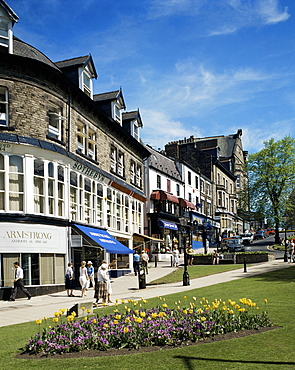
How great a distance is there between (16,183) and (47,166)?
2.01 meters

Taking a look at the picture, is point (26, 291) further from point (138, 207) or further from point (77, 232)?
point (138, 207)

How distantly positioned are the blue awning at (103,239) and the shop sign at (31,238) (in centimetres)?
194

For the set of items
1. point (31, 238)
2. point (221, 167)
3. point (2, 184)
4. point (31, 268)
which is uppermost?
point (221, 167)

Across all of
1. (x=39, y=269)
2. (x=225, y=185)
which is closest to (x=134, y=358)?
(x=39, y=269)

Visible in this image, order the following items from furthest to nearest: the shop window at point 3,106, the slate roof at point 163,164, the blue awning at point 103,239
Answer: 1. the slate roof at point 163,164
2. the blue awning at point 103,239
3. the shop window at point 3,106

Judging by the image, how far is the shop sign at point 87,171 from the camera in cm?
2714

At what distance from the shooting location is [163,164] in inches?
2159

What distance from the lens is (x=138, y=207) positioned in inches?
1619

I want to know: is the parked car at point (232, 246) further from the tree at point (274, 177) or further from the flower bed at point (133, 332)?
the flower bed at point (133, 332)

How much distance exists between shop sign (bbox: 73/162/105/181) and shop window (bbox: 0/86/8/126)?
5.30 meters

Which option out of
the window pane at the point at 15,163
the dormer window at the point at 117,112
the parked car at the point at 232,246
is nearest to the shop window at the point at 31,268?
the window pane at the point at 15,163

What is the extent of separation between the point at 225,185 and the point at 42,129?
6219cm

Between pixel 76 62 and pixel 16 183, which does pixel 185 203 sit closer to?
pixel 76 62

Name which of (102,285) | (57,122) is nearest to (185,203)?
(57,122)
